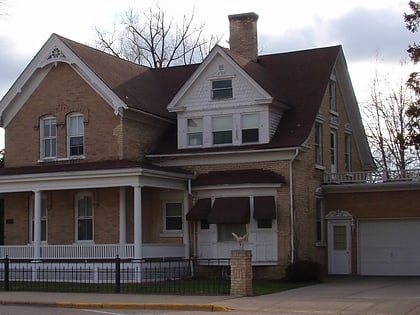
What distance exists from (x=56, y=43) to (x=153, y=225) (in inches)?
343

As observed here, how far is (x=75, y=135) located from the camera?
1359 inches

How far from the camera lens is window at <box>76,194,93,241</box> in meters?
34.0

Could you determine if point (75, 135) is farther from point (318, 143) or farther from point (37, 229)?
point (318, 143)

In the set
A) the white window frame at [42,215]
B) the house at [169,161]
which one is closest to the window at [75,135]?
the house at [169,161]

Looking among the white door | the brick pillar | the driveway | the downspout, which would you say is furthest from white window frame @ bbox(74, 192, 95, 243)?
the brick pillar

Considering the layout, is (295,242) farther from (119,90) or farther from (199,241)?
(119,90)

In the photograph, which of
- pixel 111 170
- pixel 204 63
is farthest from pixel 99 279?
pixel 204 63

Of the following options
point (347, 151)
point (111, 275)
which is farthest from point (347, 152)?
point (111, 275)

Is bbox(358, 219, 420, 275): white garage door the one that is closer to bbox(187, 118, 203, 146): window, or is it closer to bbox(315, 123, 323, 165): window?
bbox(315, 123, 323, 165): window

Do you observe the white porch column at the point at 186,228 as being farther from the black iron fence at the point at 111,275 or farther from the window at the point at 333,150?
the window at the point at 333,150

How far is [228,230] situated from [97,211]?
5.54 m

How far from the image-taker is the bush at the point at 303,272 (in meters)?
30.1

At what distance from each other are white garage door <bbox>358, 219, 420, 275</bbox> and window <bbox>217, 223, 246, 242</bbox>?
5.94m

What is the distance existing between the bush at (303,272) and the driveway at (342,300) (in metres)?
1.11
